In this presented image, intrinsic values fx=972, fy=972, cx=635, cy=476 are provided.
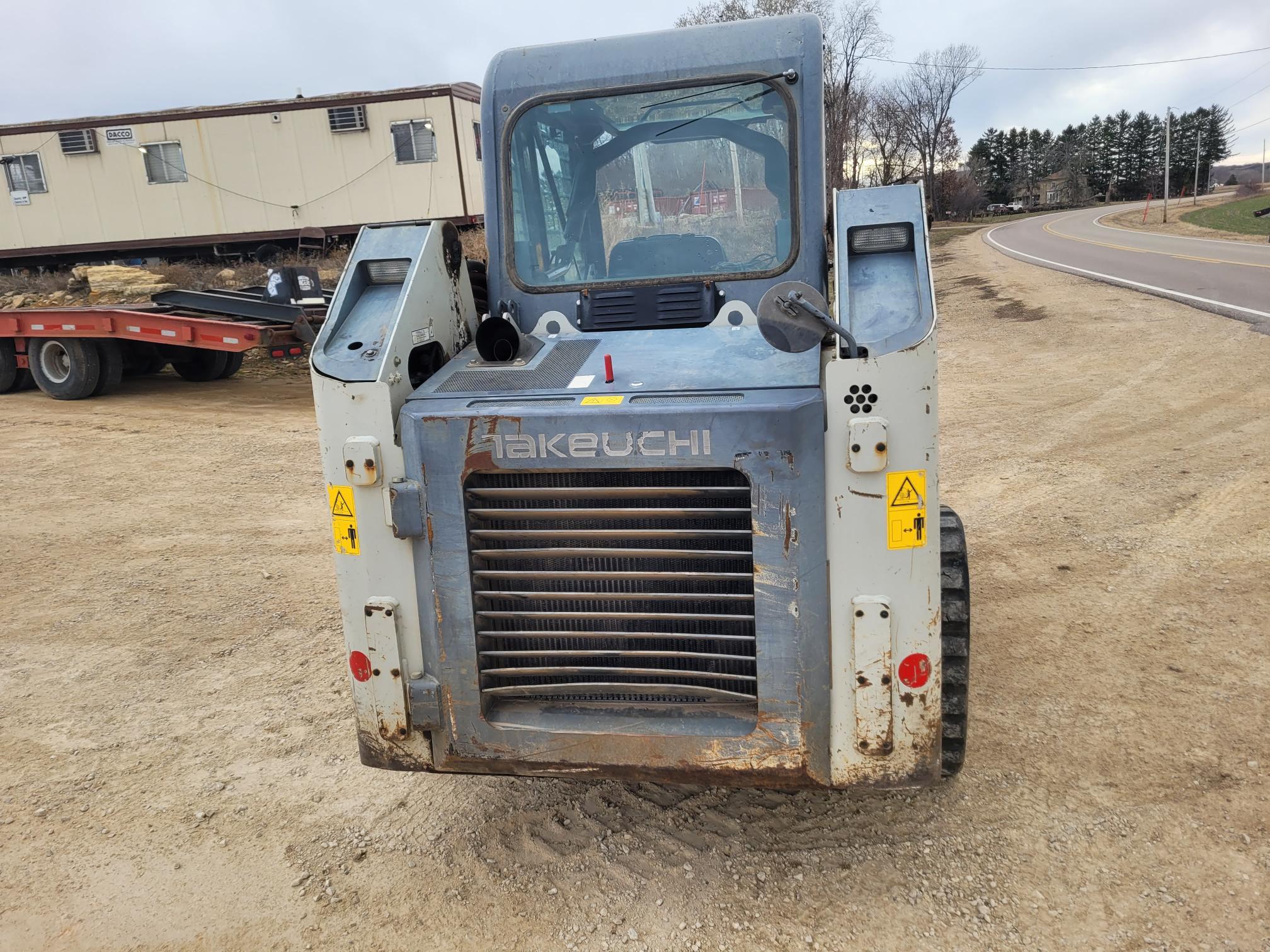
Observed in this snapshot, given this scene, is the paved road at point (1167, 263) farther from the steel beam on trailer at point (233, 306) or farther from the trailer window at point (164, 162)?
the trailer window at point (164, 162)

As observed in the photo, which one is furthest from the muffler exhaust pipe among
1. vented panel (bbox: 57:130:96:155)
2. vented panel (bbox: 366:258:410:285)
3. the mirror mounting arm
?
vented panel (bbox: 57:130:96:155)

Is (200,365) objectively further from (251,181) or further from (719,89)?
(719,89)

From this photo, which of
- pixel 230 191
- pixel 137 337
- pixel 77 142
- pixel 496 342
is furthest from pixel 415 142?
pixel 496 342

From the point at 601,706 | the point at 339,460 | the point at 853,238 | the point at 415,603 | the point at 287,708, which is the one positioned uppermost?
the point at 853,238

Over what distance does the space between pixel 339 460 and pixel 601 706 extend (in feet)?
3.78

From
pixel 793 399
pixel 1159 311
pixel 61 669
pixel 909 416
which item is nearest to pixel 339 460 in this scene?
pixel 793 399

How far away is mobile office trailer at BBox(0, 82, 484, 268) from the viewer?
20.4 m

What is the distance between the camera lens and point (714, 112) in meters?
3.85

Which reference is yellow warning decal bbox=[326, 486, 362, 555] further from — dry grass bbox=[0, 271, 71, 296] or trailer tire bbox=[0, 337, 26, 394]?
dry grass bbox=[0, 271, 71, 296]

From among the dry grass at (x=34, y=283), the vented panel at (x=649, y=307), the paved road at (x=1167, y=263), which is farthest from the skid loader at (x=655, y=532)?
the dry grass at (x=34, y=283)

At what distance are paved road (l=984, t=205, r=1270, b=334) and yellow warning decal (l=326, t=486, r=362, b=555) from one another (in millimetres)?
12945

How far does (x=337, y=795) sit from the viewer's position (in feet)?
12.7

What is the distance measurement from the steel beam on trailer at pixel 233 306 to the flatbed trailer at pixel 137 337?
0.01 meters

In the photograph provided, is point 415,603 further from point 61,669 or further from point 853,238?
point 61,669
